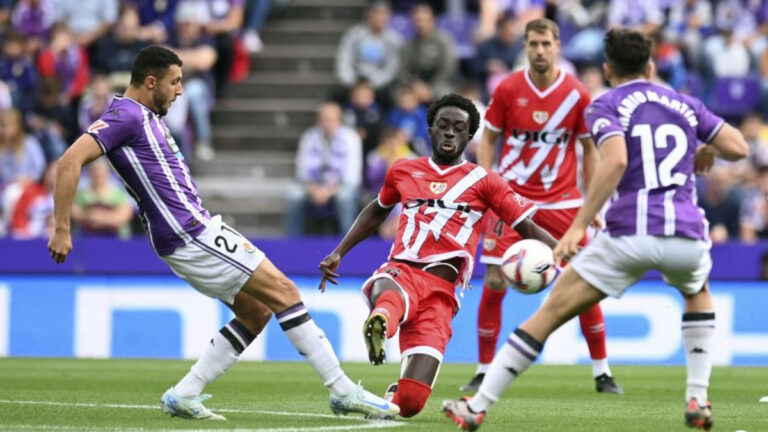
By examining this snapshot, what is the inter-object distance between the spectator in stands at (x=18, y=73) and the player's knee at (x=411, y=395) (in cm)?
1183

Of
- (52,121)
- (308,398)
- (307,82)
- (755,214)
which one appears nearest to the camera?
(308,398)

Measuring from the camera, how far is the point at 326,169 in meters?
16.5

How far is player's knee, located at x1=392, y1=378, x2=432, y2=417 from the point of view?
7801 millimetres

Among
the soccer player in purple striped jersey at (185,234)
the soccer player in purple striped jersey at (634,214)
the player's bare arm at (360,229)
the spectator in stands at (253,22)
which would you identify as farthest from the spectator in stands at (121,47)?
the soccer player in purple striped jersey at (634,214)

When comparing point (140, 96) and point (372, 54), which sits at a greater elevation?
point (372, 54)

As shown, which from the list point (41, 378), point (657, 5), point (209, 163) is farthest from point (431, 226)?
point (657, 5)

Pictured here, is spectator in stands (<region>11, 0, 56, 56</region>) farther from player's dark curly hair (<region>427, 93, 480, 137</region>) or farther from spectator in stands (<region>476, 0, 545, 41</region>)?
player's dark curly hair (<region>427, 93, 480, 137</region>)

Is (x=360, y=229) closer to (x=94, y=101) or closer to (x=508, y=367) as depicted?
(x=508, y=367)

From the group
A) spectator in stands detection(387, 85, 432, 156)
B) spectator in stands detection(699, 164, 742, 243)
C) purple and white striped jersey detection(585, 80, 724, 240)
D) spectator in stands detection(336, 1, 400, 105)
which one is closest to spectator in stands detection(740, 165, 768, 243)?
spectator in stands detection(699, 164, 742, 243)

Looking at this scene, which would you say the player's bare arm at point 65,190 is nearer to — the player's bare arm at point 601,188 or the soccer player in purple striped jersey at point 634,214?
the soccer player in purple striped jersey at point 634,214

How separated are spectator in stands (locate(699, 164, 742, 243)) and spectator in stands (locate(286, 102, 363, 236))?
13.1ft

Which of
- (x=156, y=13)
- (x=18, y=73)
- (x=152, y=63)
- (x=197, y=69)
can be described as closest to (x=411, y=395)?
(x=152, y=63)

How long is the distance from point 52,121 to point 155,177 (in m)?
10.6

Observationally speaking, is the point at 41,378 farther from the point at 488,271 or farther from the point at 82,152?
the point at 82,152
